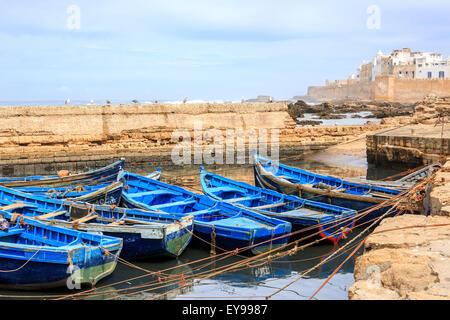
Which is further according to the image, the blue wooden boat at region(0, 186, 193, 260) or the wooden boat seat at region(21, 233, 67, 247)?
the blue wooden boat at region(0, 186, 193, 260)

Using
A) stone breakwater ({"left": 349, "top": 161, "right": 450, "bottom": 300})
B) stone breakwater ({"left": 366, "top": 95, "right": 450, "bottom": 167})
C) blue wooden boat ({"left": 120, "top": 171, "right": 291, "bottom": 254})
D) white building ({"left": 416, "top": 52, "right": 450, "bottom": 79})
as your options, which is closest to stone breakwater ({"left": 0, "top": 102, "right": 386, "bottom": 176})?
stone breakwater ({"left": 366, "top": 95, "right": 450, "bottom": 167})

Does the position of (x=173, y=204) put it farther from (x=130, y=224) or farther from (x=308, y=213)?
(x=308, y=213)

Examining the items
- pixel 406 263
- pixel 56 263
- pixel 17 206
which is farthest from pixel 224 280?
pixel 17 206

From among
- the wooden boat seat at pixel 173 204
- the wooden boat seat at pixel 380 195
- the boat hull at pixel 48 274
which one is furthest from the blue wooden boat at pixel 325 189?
the boat hull at pixel 48 274

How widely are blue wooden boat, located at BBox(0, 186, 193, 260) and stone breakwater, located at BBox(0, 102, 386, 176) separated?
1239 cm

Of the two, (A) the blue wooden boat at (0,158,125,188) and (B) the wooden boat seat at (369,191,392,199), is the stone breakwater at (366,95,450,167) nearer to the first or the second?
(B) the wooden boat seat at (369,191,392,199)

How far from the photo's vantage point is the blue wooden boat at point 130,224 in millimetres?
9227

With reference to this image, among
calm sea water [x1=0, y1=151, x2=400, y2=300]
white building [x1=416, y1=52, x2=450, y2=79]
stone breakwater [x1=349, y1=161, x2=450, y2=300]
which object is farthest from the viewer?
white building [x1=416, y1=52, x2=450, y2=79]

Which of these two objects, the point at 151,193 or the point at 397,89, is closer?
the point at 151,193

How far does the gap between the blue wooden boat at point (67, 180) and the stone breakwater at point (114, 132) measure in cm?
744

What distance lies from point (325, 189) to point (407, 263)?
8591mm

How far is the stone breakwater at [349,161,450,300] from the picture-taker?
3789mm

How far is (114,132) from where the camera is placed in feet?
81.5
